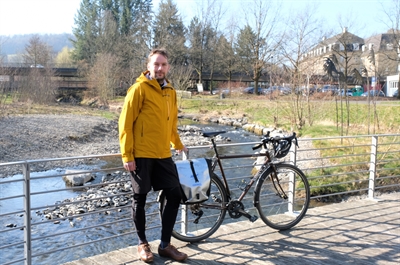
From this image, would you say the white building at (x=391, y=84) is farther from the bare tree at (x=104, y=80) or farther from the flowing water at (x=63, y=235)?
the flowing water at (x=63, y=235)

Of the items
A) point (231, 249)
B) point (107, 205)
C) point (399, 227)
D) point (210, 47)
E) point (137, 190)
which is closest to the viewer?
point (137, 190)

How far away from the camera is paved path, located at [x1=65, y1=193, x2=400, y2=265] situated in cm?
390

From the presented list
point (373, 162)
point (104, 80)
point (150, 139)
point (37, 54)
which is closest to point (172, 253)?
point (150, 139)

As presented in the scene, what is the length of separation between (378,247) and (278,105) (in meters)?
19.7

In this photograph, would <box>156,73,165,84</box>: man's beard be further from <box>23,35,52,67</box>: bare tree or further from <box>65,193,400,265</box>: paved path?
<box>23,35,52,67</box>: bare tree

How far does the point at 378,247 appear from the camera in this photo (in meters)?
4.29

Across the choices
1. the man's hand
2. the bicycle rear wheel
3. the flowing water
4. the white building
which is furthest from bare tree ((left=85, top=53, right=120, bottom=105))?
the man's hand

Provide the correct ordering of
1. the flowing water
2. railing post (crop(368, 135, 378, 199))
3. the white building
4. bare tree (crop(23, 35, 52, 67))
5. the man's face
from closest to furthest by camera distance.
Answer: the man's face < railing post (crop(368, 135, 378, 199)) < the flowing water < bare tree (crop(23, 35, 52, 67)) < the white building

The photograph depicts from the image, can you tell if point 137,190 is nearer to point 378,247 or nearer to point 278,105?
point 378,247

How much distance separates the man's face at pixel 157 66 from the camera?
354 cm

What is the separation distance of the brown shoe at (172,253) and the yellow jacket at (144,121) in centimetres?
90

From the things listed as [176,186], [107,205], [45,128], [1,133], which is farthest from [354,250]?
[45,128]

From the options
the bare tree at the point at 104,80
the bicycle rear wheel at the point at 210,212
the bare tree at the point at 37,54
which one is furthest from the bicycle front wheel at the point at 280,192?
the bare tree at the point at 37,54

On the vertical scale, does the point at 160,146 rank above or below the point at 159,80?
below
